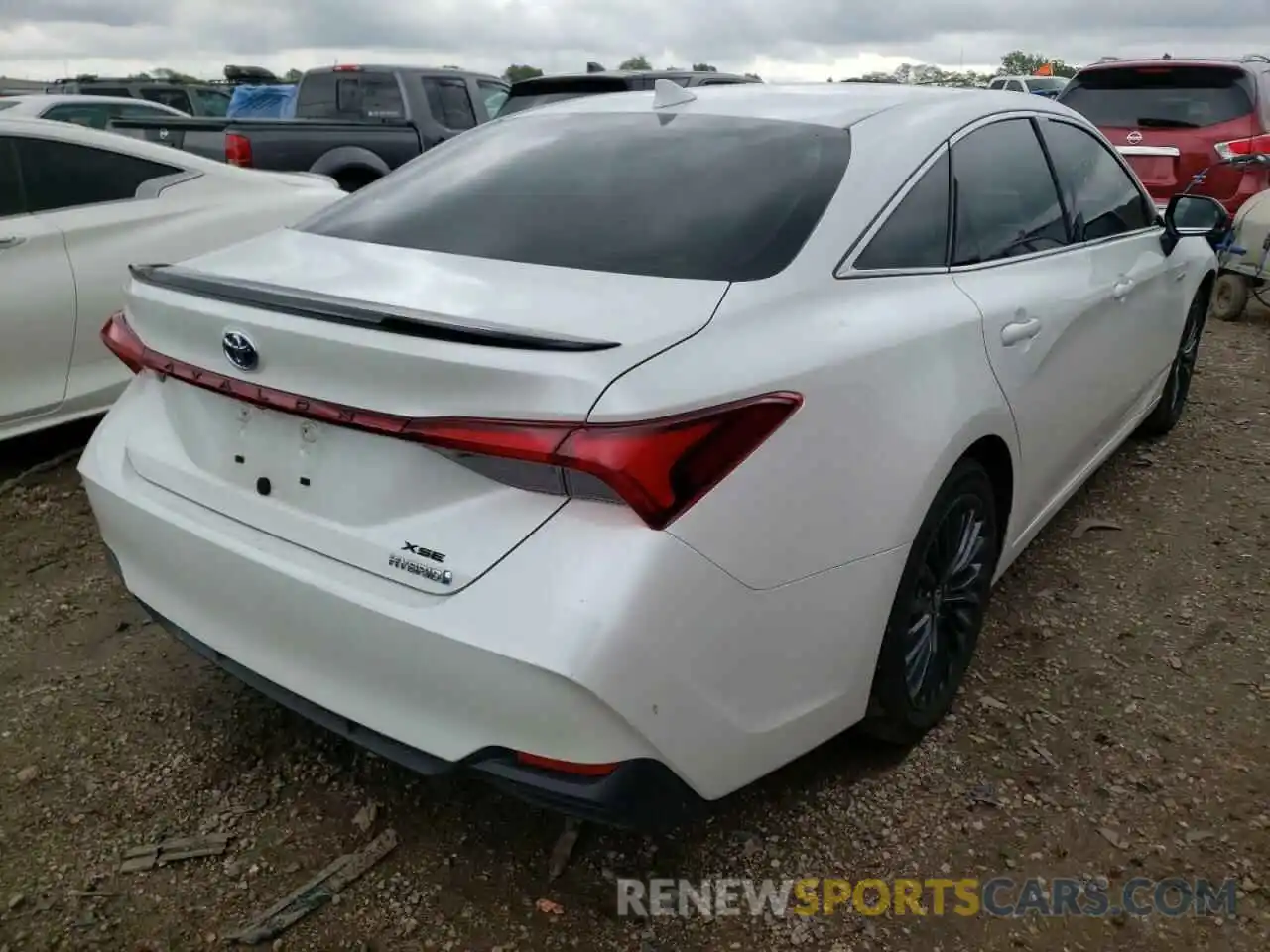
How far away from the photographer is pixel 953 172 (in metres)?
2.72

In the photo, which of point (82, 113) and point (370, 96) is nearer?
point (82, 113)

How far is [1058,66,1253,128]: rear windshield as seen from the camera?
7602 mm

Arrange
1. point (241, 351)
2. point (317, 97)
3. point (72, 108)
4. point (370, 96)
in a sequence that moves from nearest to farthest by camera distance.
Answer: point (241, 351)
point (72, 108)
point (370, 96)
point (317, 97)

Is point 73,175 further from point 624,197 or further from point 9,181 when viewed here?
point 624,197

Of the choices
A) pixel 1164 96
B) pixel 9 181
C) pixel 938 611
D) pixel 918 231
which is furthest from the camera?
pixel 1164 96

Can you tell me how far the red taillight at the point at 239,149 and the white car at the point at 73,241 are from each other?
2.83 m

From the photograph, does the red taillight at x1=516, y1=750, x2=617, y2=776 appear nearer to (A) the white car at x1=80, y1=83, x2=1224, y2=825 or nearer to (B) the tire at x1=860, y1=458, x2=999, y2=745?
(A) the white car at x1=80, y1=83, x2=1224, y2=825

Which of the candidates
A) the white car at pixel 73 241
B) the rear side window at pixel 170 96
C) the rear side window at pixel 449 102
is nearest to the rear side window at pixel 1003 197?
the white car at pixel 73 241

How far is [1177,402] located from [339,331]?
14.0 feet

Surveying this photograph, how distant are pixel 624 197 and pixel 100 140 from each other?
3.30 m

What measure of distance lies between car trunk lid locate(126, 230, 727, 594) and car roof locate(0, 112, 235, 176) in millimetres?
2744

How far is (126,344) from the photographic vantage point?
95.3 inches

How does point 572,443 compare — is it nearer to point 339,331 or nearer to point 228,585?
point 339,331

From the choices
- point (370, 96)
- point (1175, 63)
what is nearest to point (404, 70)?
point (370, 96)
